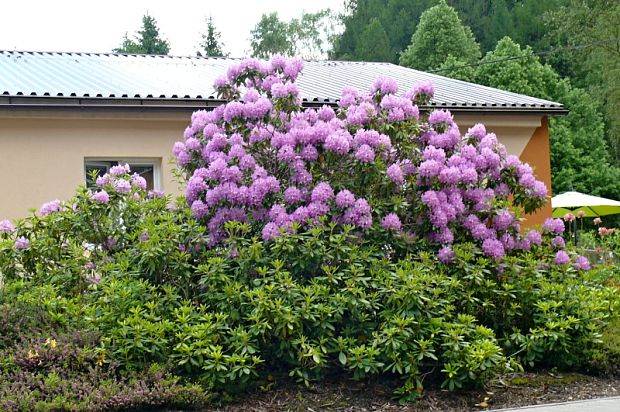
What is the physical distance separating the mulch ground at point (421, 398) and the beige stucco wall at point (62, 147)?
5248 mm

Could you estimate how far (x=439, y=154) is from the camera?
26.9ft

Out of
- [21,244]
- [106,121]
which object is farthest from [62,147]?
[21,244]

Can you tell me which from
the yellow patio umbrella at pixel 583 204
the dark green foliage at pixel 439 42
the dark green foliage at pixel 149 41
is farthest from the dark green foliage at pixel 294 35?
the yellow patio umbrella at pixel 583 204

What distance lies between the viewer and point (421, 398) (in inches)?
273

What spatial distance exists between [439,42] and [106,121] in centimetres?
3527

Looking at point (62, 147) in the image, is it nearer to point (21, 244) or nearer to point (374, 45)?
point (21, 244)

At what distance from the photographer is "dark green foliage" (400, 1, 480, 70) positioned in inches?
1753

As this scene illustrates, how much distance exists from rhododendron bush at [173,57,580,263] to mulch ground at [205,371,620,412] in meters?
1.37

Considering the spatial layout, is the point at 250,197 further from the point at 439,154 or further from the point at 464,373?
the point at 464,373

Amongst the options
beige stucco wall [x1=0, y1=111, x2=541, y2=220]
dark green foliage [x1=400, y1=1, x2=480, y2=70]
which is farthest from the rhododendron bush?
dark green foliage [x1=400, y1=1, x2=480, y2=70]

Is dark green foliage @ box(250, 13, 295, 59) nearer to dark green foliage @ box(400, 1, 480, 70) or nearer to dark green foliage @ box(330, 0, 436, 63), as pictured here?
dark green foliage @ box(330, 0, 436, 63)

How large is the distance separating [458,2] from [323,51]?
11.6 metres

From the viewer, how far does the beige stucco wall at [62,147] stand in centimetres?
1170

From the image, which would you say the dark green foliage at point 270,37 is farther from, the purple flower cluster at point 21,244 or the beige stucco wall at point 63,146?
the purple flower cluster at point 21,244
